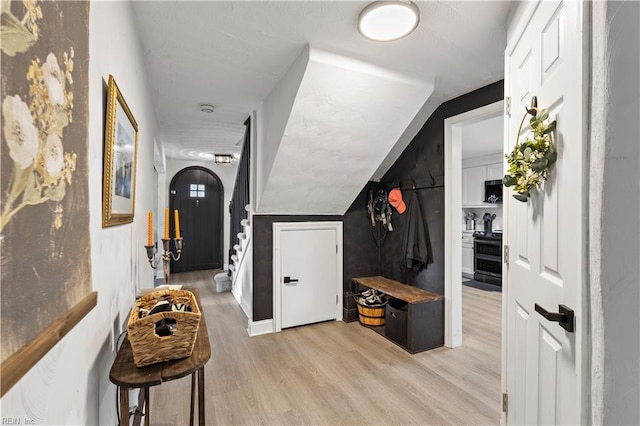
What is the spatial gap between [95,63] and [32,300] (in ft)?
2.53

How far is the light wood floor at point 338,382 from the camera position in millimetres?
1990

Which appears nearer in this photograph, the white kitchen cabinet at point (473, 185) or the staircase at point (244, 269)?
the staircase at point (244, 269)

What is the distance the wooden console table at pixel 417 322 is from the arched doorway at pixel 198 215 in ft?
16.0

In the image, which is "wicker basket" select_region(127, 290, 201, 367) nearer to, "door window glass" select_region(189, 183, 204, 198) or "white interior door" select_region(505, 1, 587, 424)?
"white interior door" select_region(505, 1, 587, 424)

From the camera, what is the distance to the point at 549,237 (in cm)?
120

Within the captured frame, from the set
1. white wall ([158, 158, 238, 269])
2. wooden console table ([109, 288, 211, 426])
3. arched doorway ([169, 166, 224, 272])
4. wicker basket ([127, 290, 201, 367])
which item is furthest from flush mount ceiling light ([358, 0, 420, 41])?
arched doorway ([169, 166, 224, 272])

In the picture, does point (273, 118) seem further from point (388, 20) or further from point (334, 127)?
point (388, 20)

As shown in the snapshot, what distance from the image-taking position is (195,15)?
1756mm

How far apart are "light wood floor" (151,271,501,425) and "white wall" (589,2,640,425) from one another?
57.8 inches

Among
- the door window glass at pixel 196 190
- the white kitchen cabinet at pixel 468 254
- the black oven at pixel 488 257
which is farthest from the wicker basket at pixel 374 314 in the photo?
the door window glass at pixel 196 190

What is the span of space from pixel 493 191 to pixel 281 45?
512cm

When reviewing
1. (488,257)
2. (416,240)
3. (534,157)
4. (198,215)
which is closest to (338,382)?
(416,240)

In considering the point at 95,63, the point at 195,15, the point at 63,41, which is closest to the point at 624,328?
the point at 63,41

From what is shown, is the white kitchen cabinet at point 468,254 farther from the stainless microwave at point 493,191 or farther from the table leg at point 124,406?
the table leg at point 124,406
